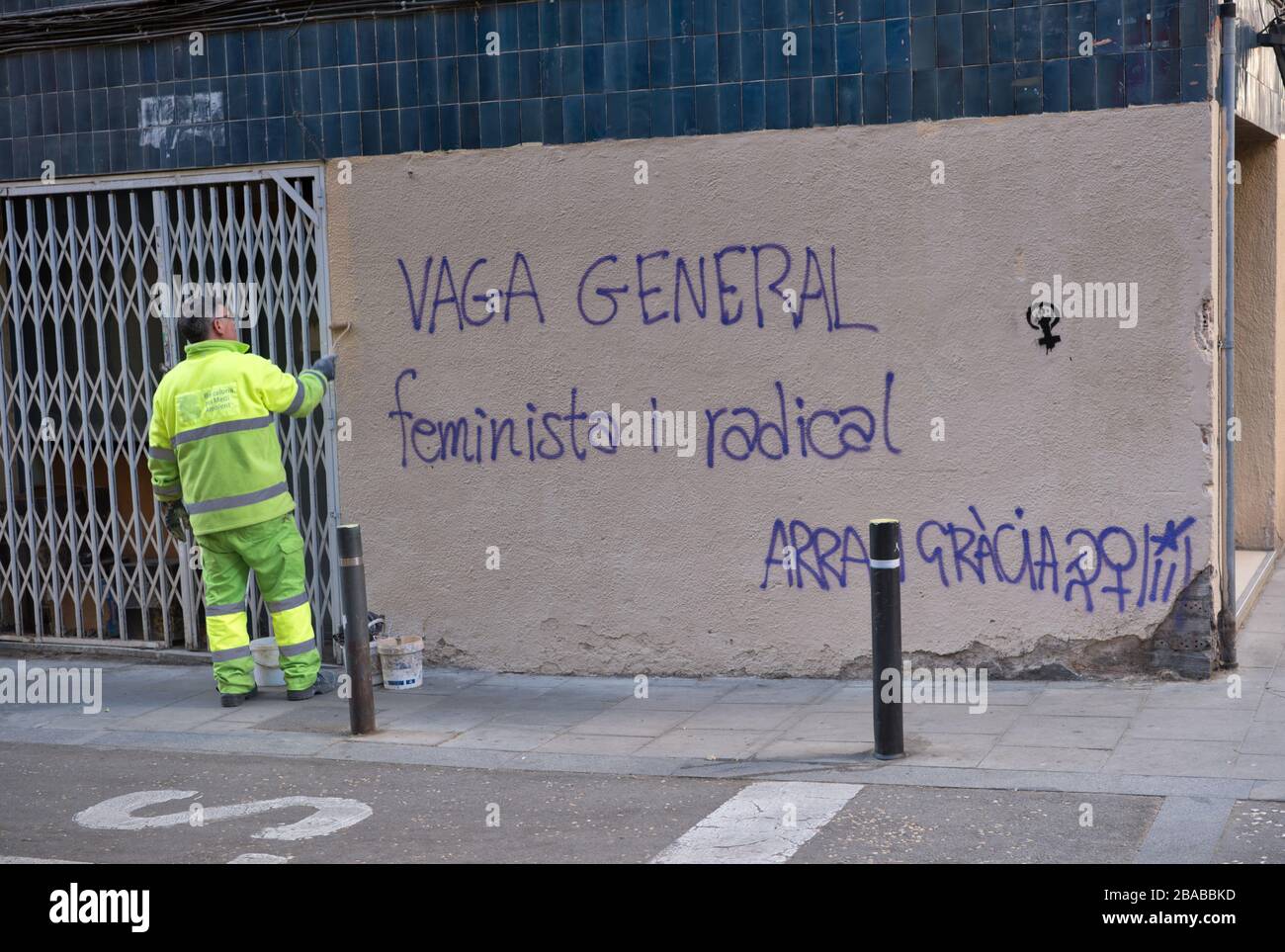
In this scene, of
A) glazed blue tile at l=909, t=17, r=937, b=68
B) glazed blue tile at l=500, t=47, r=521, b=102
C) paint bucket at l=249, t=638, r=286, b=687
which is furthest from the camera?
paint bucket at l=249, t=638, r=286, b=687

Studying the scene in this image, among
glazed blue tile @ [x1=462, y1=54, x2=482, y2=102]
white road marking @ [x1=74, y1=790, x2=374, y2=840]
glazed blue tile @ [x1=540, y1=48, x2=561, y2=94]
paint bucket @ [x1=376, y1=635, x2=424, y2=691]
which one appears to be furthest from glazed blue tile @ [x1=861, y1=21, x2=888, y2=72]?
white road marking @ [x1=74, y1=790, x2=374, y2=840]

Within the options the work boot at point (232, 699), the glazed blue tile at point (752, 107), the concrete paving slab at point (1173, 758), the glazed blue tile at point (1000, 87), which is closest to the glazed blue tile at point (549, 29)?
the glazed blue tile at point (752, 107)

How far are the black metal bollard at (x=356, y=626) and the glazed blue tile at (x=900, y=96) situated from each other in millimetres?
3251

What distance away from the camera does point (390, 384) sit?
8.52m

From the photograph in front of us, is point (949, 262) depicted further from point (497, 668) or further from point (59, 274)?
point (59, 274)

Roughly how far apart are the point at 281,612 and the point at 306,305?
1.76 m

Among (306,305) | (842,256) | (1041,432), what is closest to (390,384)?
(306,305)

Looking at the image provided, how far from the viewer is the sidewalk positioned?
620 cm

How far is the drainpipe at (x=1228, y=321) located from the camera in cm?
732

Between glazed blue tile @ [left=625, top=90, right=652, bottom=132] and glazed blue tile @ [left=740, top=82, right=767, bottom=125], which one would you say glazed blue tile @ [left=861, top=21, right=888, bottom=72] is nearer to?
glazed blue tile @ [left=740, top=82, right=767, bottom=125]

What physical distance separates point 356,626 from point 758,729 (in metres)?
1.87

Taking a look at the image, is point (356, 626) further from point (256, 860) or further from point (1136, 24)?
point (1136, 24)

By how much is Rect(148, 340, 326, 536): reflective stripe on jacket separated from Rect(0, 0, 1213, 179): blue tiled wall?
1.48 m

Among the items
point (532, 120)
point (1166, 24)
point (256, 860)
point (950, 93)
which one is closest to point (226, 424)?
point (532, 120)
